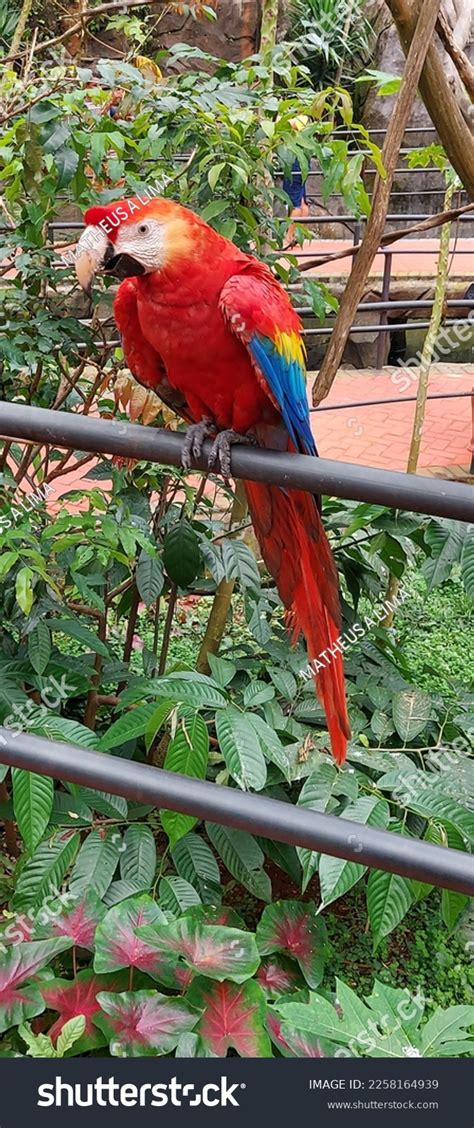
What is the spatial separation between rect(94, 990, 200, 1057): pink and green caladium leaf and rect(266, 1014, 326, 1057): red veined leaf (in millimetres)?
116

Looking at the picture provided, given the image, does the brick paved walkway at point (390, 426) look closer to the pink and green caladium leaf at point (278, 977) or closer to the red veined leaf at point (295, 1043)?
the pink and green caladium leaf at point (278, 977)

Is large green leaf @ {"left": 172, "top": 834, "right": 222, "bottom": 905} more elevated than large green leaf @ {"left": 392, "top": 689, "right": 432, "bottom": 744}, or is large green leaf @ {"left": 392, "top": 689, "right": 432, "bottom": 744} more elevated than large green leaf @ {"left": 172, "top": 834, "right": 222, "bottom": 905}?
large green leaf @ {"left": 392, "top": 689, "right": 432, "bottom": 744}

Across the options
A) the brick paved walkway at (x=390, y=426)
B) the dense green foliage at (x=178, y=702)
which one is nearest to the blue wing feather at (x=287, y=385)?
the dense green foliage at (x=178, y=702)

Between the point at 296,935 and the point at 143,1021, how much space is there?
0.35 metres

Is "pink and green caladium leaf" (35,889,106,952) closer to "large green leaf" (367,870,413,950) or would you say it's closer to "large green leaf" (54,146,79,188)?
"large green leaf" (367,870,413,950)

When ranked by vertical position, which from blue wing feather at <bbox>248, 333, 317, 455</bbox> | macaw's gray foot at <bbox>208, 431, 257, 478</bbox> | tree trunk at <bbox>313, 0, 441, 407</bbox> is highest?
tree trunk at <bbox>313, 0, 441, 407</bbox>

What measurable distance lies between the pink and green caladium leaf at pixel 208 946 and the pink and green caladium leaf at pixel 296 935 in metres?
0.18

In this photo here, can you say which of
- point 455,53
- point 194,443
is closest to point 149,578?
point 194,443

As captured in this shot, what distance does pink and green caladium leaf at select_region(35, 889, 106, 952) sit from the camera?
129cm

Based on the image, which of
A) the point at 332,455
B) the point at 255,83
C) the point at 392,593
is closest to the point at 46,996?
the point at 392,593

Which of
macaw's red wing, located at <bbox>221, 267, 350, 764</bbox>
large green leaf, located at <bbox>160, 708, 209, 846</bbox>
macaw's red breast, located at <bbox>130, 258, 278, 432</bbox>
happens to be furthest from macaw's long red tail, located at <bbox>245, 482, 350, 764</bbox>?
large green leaf, located at <bbox>160, 708, 209, 846</bbox>

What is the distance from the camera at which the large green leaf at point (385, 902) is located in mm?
1236

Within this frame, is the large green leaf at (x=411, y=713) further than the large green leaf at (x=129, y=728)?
Yes
